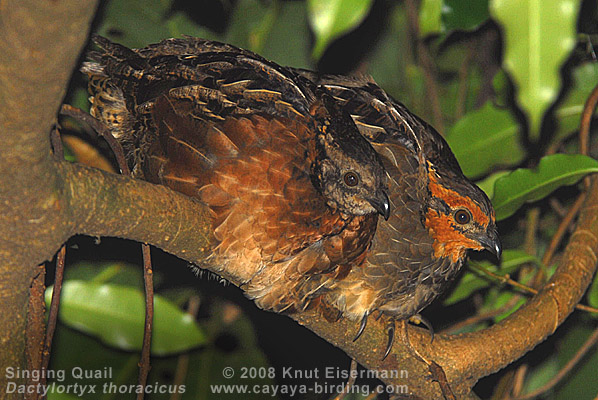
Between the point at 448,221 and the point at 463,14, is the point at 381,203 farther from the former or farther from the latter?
the point at 463,14

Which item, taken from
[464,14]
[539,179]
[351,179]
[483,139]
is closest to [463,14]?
[464,14]

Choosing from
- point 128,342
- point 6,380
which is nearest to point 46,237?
point 6,380

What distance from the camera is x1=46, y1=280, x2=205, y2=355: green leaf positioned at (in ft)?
9.52

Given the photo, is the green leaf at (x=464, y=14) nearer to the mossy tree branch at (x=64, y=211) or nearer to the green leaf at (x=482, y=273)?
the green leaf at (x=482, y=273)

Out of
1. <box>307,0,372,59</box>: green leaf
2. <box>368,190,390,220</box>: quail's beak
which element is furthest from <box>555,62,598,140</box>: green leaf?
<box>307,0,372,59</box>: green leaf

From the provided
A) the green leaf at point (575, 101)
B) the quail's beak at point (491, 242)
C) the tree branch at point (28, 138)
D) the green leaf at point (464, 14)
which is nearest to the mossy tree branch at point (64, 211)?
the tree branch at point (28, 138)

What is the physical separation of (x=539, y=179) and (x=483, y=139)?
528 mm

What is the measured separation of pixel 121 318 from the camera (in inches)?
117

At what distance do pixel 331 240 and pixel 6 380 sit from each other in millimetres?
1143

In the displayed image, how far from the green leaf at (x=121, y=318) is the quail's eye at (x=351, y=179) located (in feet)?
3.84

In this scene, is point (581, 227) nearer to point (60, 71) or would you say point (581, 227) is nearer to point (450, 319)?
point (450, 319)

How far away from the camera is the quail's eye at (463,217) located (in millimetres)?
→ 2674

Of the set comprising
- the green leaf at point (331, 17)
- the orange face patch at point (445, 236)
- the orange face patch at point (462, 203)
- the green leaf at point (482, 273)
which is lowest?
the green leaf at point (482, 273)

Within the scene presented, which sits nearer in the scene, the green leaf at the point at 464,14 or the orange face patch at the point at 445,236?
the orange face patch at the point at 445,236
